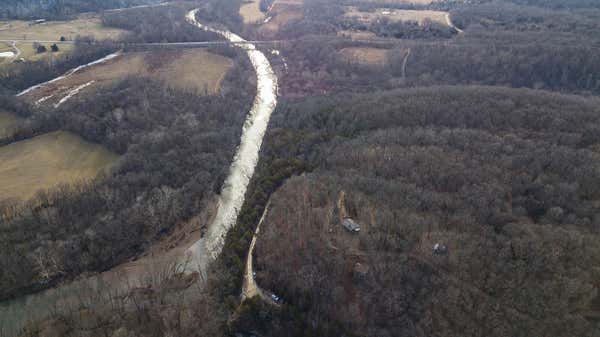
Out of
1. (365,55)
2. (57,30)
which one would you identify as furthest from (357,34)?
(57,30)

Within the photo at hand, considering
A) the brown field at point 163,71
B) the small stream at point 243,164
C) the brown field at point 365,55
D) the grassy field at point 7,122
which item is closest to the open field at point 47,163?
the grassy field at point 7,122

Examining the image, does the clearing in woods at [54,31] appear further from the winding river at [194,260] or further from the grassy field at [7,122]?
the grassy field at [7,122]

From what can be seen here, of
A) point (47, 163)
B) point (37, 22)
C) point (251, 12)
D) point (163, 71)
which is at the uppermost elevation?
point (251, 12)

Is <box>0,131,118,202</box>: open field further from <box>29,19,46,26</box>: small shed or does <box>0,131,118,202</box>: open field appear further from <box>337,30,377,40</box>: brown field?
<box>337,30,377,40</box>: brown field

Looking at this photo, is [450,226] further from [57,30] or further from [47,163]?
[57,30]

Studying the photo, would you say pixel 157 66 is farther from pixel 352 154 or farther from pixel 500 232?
pixel 500 232

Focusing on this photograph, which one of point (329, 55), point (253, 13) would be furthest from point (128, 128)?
point (253, 13)
